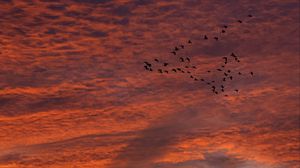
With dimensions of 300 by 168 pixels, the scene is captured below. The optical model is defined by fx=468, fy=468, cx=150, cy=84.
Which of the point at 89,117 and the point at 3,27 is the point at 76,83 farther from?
the point at 3,27

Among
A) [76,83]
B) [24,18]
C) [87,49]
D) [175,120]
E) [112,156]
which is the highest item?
[24,18]

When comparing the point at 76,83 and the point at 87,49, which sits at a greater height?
the point at 87,49

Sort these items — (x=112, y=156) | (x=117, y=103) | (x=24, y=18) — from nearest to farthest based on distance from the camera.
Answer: (x=24, y=18), (x=117, y=103), (x=112, y=156)

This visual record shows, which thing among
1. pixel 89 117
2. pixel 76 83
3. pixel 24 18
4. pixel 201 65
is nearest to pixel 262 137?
pixel 201 65

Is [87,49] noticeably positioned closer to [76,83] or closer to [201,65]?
[76,83]

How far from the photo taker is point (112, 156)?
3706cm

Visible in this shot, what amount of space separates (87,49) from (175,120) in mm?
10045

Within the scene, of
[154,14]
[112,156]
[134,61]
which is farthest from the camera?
[112,156]

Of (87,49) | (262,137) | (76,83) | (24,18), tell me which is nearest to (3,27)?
(24,18)

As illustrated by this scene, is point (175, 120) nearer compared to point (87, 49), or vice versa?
point (87, 49)

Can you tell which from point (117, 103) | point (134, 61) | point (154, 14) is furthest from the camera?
point (117, 103)

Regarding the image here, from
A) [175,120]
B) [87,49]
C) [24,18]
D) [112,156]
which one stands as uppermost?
[24,18]

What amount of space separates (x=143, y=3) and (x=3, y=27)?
23.3ft

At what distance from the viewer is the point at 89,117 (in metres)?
32.3
